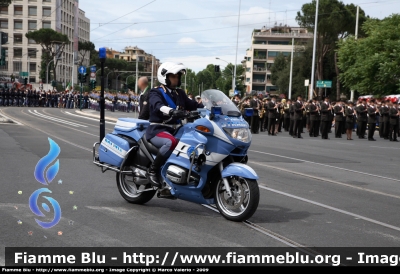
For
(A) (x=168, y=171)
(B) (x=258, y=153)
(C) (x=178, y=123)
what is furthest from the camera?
(B) (x=258, y=153)

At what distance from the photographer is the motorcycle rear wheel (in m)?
7.61

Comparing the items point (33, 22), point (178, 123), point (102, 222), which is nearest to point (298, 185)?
point (178, 123)

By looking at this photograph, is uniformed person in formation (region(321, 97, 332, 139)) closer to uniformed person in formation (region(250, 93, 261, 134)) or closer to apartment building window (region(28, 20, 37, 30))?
uniformed person in formation (region(250, 93, 261, 134))

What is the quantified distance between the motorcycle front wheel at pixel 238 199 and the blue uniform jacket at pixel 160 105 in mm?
1014

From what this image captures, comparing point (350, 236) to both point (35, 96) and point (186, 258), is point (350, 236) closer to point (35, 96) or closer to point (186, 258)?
point (186, 258)

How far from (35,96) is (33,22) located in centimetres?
6544

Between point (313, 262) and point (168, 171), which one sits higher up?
point (168, 171)

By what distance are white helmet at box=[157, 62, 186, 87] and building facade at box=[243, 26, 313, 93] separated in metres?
126

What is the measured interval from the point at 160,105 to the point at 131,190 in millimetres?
1362

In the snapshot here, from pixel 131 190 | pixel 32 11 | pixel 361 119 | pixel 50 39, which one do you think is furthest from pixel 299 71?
pixel 131 190

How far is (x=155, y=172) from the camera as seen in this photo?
7238 mm

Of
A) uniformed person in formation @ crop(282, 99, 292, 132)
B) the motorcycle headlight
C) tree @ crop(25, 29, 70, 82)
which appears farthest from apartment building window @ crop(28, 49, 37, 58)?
the motorcycle headlight

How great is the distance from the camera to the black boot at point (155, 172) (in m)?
7.11

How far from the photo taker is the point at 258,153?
54.2 feet
